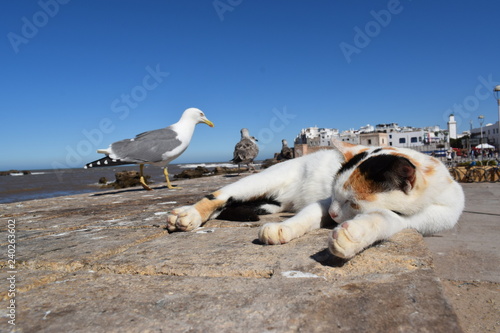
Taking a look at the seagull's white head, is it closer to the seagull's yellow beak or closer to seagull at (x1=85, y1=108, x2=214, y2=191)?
the seagull's yellow beak

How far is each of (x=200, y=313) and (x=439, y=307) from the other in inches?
29.7

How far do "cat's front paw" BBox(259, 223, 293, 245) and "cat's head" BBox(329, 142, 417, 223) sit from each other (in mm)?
395

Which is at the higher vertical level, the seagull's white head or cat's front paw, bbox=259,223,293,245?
the seagull's white head

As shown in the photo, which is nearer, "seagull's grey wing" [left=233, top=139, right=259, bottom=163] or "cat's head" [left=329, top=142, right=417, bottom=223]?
"cat's head" [left=329, top=142, right=417, bottom=223]

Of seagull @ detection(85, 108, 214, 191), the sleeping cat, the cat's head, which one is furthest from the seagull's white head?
the cat's head

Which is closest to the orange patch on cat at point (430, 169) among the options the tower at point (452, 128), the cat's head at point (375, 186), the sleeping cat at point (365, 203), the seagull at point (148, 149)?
the sleeping cat at point (365, 203)

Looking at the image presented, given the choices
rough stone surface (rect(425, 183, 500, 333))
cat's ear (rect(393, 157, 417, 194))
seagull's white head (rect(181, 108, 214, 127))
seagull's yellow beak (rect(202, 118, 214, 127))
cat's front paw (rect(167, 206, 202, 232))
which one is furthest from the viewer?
seagull's yellow beak (rect(202, 118, 214, 127))

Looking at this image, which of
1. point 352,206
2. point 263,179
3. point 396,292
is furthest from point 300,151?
point 396,292

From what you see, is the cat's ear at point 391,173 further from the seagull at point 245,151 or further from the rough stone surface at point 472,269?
the seagull at point 245,151

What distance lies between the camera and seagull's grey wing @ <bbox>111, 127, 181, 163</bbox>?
6.32 m

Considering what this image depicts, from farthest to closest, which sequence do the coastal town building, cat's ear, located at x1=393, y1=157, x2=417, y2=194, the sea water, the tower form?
1. the tower
2. the coastal town building
3. the sea water
4. cat's ear, located at x1=393, y1=157, x2=417, y2=194

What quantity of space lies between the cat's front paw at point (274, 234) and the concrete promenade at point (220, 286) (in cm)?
6

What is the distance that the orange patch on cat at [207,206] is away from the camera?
2.62 meters

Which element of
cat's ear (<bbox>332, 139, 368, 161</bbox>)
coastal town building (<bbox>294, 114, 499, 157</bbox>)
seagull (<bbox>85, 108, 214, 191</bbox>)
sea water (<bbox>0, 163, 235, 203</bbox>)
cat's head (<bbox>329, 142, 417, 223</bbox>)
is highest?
coastal town building (<bbox>294, 114, 499, 157</bbox>)
